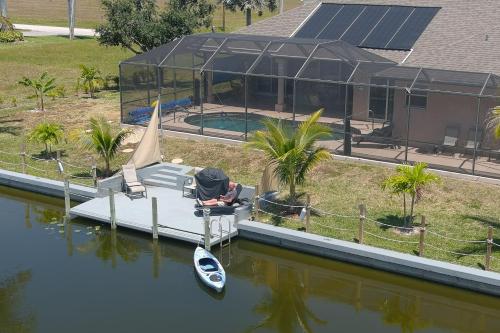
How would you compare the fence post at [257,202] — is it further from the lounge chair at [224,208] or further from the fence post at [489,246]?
the fence post at [489,246]

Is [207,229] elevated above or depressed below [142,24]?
below

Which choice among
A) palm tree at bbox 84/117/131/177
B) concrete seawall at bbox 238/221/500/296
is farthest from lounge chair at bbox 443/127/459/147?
palm tree at bbox 84/117/131/177

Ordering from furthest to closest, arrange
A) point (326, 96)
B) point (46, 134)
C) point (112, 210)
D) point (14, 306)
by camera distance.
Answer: point (326, 96)
point (46, 134)
point (112, 210)
point (14, 306)

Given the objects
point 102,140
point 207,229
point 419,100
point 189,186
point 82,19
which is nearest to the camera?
point 207,229

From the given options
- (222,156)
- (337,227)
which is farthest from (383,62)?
(337,227)

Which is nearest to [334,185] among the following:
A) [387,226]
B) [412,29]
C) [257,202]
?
[387,226]

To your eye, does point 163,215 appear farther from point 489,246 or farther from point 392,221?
point 489,246

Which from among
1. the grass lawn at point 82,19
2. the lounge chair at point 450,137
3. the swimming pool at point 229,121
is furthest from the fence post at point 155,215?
the grass lawn at point 82,19
